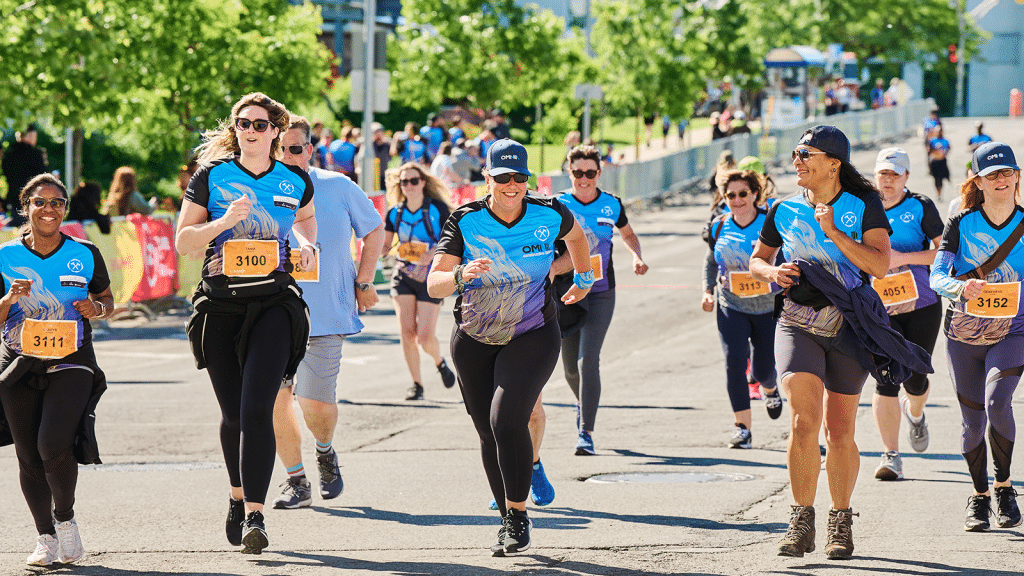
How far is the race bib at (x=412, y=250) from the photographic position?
11.5 m

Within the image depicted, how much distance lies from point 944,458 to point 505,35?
88.2 feet

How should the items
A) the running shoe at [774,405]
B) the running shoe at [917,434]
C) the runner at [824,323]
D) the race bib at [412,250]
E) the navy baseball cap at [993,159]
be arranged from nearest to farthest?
the runner at [824,323], the navy baseball cap at [993,159], the running shoe at [917,434], the running shoe at [774,405], the race bib at [412,250]

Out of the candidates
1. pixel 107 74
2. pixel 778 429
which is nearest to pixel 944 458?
pixel 778 429

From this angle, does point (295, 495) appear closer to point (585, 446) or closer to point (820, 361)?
point (585, 446)

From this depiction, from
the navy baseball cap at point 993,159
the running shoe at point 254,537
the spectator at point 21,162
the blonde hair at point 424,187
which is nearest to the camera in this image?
the running shoe at point 254,537

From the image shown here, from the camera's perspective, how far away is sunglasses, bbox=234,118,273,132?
629 centimetres

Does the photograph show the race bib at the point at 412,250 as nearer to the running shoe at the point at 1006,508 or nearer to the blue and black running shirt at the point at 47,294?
the blue and black running shirt at the point at 47,294

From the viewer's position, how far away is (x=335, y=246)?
7719 mm

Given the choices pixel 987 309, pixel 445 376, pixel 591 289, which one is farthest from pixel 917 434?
pixel 445 376

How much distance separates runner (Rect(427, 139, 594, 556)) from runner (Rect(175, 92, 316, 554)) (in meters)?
0.68

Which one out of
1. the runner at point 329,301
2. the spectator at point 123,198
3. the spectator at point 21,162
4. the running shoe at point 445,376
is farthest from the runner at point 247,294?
Result: the spectator at point 21,162

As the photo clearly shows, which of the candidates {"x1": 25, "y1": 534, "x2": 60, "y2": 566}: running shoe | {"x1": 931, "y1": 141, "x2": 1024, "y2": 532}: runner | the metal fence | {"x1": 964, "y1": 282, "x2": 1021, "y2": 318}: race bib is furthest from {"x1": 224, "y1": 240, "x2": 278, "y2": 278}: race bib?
the metal fence

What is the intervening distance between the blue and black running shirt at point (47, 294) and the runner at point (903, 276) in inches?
168

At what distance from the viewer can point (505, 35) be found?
34.8m
